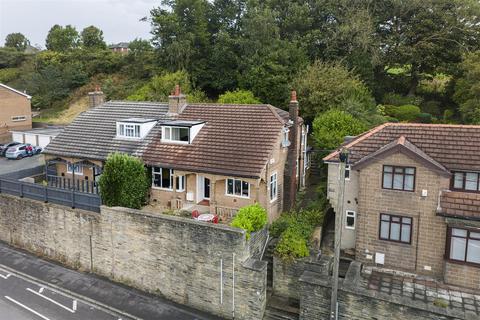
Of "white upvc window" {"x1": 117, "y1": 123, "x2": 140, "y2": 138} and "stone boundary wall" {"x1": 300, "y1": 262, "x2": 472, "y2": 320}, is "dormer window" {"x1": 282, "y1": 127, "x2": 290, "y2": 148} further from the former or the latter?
"white upvc window" {"x1": 117, "y1": 123, "x2": 140, "y2": 138}

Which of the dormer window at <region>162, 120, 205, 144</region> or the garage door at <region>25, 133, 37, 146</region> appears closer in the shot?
the dormer window at <region>162, 120, 205, 144</region>

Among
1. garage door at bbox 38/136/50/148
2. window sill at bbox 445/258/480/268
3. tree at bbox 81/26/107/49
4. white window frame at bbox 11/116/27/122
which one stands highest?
tree at bbox 81/26/107/49

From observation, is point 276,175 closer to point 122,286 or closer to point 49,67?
point 122,286

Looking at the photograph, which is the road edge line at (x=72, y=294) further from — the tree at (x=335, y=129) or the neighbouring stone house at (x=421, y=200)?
the tree at (x=335, y=129)

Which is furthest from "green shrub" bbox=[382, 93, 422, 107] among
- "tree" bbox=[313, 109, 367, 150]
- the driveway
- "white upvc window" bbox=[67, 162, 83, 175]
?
the driveway

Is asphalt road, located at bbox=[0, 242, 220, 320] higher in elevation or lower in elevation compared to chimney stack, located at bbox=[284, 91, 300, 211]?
lower

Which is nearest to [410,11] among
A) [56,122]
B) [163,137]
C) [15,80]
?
[163,137]

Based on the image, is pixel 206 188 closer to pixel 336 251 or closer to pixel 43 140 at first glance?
pixel 336 251

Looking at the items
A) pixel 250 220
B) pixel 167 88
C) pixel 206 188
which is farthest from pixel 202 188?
pixel 167 88
